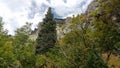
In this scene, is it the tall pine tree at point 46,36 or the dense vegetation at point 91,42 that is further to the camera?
the tall pine tree at point 46,36

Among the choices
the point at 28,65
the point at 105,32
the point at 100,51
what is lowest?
the point at 28,65

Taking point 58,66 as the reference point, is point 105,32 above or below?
above

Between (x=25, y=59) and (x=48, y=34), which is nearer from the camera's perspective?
(x=25, y=59)

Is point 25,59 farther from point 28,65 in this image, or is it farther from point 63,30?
point 63,30

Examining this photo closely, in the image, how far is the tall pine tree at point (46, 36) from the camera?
6031 centimetres

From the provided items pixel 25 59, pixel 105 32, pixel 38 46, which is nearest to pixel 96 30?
pixel 105 32

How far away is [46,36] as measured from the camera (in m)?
62.9

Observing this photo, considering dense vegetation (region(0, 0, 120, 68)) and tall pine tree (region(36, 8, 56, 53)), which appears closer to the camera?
dense vegetation (region(0, 0, 120, 68))

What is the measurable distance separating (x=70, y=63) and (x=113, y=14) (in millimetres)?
7789

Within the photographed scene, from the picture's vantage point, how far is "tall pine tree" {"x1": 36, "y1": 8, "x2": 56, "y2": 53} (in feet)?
198

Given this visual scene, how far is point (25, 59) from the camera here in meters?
55.2

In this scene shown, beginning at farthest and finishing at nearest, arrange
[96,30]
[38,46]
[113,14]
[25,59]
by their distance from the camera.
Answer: [38,46] → [25,59] → [96,30] → [113,14]

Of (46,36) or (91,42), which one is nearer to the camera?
(91,42)

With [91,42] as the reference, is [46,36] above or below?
below
